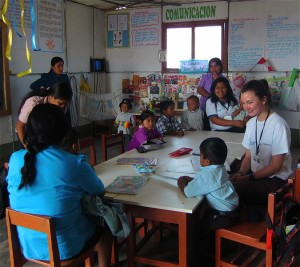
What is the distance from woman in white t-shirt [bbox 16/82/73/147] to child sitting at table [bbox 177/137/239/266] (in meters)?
1.17

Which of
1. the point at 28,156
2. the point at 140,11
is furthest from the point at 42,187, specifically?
the point at 140,11

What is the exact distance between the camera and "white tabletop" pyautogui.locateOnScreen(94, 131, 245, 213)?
6.07 ft

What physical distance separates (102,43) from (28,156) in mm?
5806

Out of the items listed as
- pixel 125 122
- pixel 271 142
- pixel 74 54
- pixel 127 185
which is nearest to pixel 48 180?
pixel 127 185

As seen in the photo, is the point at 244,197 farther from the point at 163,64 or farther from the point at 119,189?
the point at 163,64

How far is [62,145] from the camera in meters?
1.66

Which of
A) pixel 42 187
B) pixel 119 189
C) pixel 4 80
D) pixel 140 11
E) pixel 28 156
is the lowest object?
pixel 119 189

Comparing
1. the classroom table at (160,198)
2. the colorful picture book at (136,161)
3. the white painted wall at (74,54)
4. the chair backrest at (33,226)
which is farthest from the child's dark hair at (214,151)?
the white painted wall at (74,54)

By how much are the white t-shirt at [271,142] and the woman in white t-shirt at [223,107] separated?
1214 millimetres

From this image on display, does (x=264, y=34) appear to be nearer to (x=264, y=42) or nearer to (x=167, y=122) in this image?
(x=264, y=42)

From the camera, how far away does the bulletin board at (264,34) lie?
220 inches

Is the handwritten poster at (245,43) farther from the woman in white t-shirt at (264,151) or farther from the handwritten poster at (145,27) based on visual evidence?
the woman in white t-shirt at (264,151)

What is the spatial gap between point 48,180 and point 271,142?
4.83 ft

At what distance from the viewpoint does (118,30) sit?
693cm
